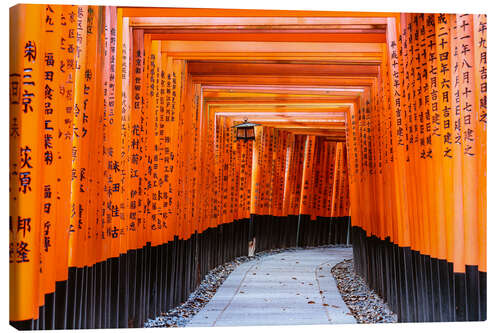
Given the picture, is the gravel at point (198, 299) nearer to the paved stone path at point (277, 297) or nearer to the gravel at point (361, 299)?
the paved stone path at point (277, 297)

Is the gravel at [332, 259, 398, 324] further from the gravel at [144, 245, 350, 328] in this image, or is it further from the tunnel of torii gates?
the gravel at [144, 245, 350, 328]

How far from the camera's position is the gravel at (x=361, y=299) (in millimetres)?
5711

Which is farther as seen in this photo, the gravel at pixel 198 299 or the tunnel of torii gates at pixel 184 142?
the gravel at pixel 198 299

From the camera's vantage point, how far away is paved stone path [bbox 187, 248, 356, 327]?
545 centimetres

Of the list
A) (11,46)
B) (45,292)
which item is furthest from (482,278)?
(11,46)

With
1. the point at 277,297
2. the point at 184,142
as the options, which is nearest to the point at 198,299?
the point at 277,297

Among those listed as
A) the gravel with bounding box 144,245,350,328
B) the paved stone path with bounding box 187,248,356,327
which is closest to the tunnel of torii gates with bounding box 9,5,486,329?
the gravel with bounding box 144,245,350,328

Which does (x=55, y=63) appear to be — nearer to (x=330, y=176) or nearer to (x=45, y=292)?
(x=45, y=292)

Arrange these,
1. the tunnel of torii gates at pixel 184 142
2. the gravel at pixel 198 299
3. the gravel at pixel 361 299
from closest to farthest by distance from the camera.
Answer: the tunnel of torii gates at pixel 184 142 → the gravel at pixel 198 299 → the gravel at pixel 361 299

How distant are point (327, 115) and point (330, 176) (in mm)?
3358

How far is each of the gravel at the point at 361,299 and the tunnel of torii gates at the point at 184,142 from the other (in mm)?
218

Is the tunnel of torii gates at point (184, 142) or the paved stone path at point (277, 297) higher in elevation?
the tunnel of torii gates at point (184, 142)

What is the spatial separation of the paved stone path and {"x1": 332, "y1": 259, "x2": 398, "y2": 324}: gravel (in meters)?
0.12

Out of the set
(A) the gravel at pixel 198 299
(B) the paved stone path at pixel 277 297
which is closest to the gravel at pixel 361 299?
(B) the paved stone path at pixel 277 297
